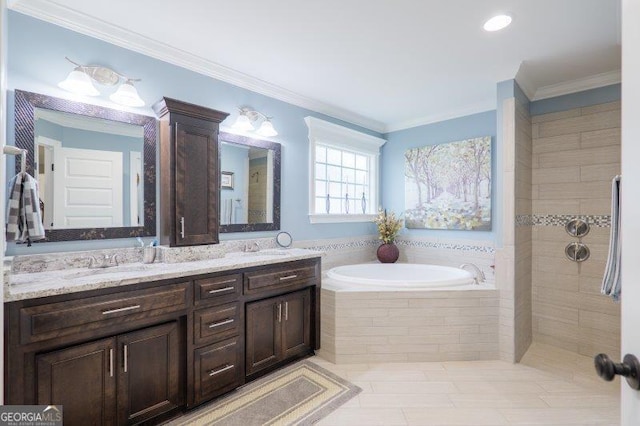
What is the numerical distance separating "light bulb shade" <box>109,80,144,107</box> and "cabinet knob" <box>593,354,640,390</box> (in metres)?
2.61

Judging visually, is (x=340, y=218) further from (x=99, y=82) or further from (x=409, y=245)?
(x=99, y=82)

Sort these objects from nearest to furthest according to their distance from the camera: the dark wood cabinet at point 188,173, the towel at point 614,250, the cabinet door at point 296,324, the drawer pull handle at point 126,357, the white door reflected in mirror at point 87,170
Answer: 1. the towel at point 614,250
2. the drawer pull handle at point 126,357
3. the white door reflected in mirror at point 87,170
4. the dark wood cabinet at point 188,173
5. the cabinet door at point 296,324

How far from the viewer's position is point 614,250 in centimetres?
129

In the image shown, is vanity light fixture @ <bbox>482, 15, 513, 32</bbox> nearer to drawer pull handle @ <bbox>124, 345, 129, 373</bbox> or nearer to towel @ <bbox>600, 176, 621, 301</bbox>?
towel @ <bbox>600, 176, 621, 301</bbox>

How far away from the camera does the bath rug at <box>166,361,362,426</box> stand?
1959 mm

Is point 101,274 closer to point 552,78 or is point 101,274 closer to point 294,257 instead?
point 294,257

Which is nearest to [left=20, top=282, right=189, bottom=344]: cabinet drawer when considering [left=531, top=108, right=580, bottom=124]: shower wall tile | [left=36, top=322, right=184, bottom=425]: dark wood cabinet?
[left=36, top=322, right=184, bottom=425]: dark wood cabinet

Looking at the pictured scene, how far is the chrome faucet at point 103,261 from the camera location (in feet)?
6.70

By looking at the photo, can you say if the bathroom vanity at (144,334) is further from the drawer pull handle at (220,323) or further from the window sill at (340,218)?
the window sill at (340,218)

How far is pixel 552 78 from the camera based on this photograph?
2.88m

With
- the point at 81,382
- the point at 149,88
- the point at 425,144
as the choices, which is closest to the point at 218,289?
the point at 81,382

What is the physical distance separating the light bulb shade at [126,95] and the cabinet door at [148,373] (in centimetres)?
150

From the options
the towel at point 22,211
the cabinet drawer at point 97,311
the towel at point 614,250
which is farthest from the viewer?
the towel at point 22,211

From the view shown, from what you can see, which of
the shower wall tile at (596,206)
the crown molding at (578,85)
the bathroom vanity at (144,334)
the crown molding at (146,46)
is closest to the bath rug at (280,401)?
the bathroom vanity at (144,334)
